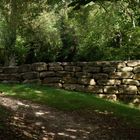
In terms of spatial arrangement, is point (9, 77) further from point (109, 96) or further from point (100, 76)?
point (109, 96)

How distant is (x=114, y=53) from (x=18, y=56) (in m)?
6.33

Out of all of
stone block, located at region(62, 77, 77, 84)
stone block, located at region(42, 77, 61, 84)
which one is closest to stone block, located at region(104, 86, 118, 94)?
stone block, located at region(62, 77, 77, 84)

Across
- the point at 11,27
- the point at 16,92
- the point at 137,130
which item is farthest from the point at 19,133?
the point at 11,27

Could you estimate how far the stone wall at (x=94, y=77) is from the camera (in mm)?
15055

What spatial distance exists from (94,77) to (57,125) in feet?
17.9

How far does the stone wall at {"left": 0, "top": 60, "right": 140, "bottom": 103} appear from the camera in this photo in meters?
15.1

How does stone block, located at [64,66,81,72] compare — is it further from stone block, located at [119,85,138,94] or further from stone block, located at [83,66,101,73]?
stone block, located at [119,85,138,94]

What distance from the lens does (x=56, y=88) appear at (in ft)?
50.9

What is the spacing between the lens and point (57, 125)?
1020 cm

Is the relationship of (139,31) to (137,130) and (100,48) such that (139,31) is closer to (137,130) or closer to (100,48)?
(100,48)

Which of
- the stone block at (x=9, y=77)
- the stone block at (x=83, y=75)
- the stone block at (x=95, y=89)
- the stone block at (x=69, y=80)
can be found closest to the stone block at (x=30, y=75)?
the stone block at (x=9, y=77)

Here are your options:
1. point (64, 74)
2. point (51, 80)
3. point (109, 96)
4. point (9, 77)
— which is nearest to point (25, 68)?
point (9, 77)

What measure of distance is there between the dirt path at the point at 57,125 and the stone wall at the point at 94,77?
10.4 ft

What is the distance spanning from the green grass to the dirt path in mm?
569
